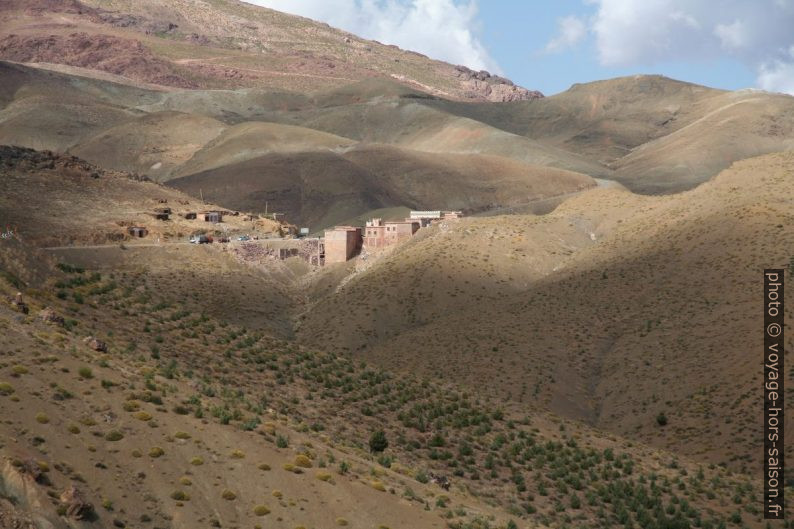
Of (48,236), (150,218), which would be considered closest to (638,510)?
(48,236)

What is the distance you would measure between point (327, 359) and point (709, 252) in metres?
30.4

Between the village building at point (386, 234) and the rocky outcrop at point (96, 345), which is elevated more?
the village building at point (386, 234)

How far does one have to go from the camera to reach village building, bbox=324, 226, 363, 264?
91.8m

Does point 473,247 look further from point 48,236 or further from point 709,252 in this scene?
point 48,236

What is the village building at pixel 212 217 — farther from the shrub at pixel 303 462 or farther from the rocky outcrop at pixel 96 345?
the shrub at pixel 303 462

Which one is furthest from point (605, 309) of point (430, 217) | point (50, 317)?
point (50, 317)

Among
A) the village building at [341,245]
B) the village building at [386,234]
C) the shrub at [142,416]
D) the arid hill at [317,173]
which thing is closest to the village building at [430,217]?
the village building at [386,234]

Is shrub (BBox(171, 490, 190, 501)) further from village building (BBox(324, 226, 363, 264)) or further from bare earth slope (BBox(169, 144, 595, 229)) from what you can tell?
bare earth slope (BBox(169, 144, 595, 229))

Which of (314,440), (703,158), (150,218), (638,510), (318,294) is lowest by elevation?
(638,510)

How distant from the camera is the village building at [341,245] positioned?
301 feet

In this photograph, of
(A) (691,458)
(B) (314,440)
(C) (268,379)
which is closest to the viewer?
(B) (314,440)

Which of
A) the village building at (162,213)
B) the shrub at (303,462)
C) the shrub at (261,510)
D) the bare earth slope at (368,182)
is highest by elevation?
the bare earth slope at (368,182)

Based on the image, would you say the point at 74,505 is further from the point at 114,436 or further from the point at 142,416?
the point at 142,416

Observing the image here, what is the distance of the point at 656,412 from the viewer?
55.4 metres
